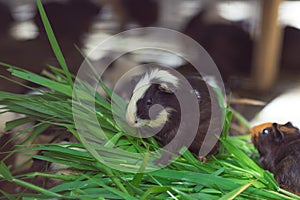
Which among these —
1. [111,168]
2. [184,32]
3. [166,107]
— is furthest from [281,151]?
[184,32]

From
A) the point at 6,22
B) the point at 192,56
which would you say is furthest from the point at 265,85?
the point at 6,22

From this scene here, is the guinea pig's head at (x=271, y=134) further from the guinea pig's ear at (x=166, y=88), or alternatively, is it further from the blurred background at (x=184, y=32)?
the blurred background at (x=184, y=32)

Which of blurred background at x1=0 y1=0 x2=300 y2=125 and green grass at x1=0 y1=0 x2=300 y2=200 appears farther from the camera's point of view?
blurred background at x1=0 y1=0 x2=300 y2=125

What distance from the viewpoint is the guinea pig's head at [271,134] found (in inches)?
45.9

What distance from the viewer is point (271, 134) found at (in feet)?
3.93

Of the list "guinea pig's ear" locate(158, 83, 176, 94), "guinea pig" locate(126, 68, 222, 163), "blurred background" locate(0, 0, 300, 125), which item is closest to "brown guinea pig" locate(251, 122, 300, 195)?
"guinea pig" locate(126, 68, 222, 163)

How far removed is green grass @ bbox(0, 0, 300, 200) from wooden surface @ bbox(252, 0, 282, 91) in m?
1.21

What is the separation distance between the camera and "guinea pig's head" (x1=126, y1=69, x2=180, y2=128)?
1.07 m

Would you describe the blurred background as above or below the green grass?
above

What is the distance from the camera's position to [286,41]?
8.78 feet

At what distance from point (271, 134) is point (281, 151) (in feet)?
0.19

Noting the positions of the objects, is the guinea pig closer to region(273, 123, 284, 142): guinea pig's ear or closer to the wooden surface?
region(273, 123, 284, 142): guinea pig's ear

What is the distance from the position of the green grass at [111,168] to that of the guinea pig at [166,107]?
35 millimetres

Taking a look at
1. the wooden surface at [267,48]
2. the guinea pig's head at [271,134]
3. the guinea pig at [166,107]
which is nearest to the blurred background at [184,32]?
the wooden surface at [267,48]
